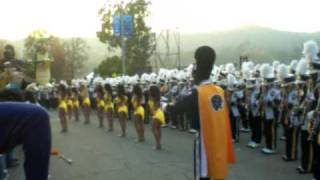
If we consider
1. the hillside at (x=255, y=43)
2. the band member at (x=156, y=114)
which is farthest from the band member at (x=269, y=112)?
the hillside at (x=255, y=43)

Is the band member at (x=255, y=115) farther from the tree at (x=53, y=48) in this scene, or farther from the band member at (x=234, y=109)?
the tree at (x=53, y=48)

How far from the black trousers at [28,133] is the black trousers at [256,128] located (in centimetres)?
945

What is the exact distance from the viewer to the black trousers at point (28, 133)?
11.4 feet

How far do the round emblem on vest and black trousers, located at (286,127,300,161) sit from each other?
5463 mm

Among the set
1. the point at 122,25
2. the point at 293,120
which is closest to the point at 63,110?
the point at 293,120

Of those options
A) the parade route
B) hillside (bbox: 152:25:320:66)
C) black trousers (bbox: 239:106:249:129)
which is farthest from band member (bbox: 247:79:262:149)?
hillside (bbox: 152:25:320:66)

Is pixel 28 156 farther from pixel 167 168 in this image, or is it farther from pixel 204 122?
pixel 167 168

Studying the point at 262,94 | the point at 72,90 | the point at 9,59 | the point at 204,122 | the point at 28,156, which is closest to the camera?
the point at 28,156

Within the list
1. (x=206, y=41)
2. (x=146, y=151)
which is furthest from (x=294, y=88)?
(x=206, y=41)

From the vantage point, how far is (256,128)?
41.6ft

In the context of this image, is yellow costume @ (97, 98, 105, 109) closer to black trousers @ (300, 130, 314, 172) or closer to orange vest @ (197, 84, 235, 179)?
black trousers @ (300, 130, 314, 172)

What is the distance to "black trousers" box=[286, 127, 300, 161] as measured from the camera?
1045cm

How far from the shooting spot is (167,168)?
33.3 ft

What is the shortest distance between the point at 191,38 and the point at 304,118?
77100mm
